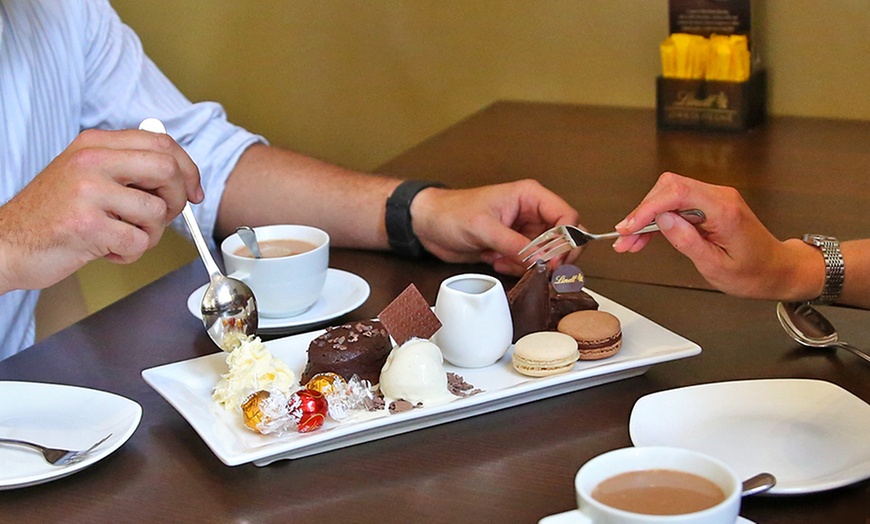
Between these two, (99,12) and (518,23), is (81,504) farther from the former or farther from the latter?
(518,23)

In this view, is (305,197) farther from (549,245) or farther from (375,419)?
(375,419)

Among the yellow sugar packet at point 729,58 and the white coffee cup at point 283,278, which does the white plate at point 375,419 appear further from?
the yellow sugar packet at point 729,58

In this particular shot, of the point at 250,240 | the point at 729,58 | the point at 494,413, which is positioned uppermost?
the point at 729,58

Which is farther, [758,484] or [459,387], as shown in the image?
[459,387]

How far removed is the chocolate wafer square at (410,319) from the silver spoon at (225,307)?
180 mm

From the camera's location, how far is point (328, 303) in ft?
4.26

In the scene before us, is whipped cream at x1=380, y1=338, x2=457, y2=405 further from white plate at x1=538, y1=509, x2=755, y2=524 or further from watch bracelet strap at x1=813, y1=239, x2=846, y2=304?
watch bracelet strap at x1=813, y1=239, x2=846, y2=304

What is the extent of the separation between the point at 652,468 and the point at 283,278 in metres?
0.63

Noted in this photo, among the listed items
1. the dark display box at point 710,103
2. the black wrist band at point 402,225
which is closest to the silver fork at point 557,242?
the black wrist band at point 402,225

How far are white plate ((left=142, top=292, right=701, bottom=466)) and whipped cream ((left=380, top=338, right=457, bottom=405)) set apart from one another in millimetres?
21

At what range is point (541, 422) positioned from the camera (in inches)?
38.9

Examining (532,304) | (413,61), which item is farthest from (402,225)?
(413,61)

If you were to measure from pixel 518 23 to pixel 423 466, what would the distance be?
1.52 m

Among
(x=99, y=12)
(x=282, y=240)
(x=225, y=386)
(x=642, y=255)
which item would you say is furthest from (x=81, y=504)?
(x=99, y=12)
